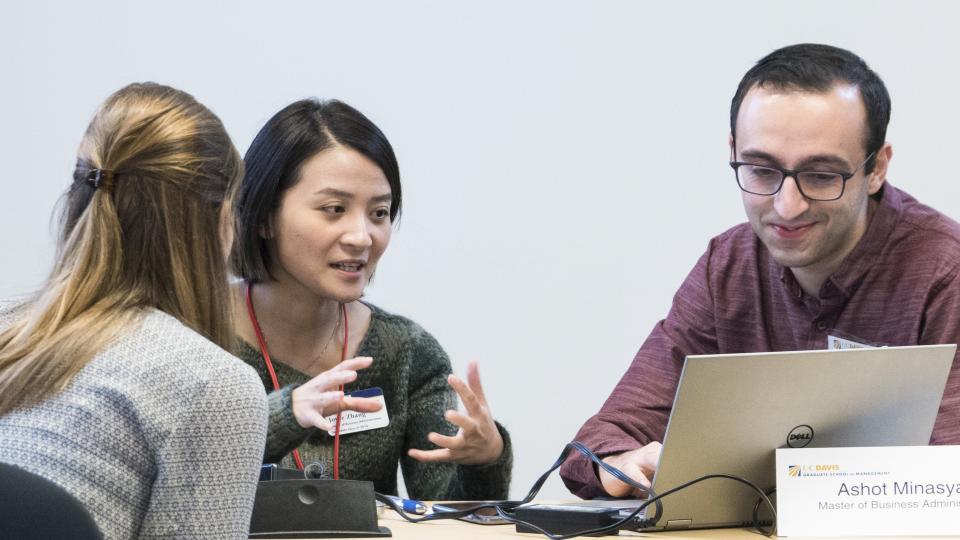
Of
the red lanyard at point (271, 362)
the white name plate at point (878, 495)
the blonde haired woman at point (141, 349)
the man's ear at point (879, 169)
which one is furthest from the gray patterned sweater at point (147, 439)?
the man's ear at point (879, 169)

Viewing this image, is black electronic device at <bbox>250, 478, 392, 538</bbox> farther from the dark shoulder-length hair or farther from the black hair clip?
the dark shoulder-length hair

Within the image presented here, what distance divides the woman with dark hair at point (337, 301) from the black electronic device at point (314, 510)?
478mm

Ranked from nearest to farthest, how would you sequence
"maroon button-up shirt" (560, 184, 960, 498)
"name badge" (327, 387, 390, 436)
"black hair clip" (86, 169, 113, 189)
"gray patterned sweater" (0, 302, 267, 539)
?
1. "gray patterned sweater" (0, 302, 267, 539)
2. "black hair clip" (86, 169, 113, 189)
3. "maroon button-up shirt" (560, 184, 960, 498)
4. "name badge" (327, 387, 390, 436)

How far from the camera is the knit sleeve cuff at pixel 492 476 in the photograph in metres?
2.03

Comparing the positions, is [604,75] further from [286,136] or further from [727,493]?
[727,493]

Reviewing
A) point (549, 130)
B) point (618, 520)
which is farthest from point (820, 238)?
point (549, 130)

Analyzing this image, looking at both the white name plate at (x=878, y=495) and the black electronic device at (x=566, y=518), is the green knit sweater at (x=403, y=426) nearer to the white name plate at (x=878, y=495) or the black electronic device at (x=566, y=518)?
the black electronic device at (x=566, y=518)

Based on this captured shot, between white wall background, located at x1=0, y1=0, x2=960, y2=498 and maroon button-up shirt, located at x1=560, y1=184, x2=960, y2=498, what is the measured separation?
777 millimetres

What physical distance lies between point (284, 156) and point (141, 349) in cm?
104

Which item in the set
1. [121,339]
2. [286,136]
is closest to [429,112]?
[286,136]

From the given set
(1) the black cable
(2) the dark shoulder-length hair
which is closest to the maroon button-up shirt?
(1) the black cable

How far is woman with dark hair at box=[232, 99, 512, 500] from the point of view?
6.78 ft

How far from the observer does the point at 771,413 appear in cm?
141

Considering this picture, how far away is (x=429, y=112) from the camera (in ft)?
9.45
